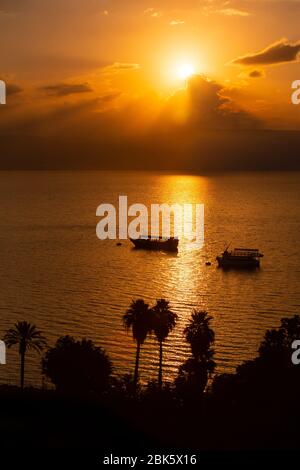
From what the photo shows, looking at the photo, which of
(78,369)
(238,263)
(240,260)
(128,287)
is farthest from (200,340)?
(238,263)

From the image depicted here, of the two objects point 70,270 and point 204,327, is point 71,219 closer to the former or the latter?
point 70,270

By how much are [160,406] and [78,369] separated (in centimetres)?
737

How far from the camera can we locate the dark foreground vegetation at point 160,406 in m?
20.2

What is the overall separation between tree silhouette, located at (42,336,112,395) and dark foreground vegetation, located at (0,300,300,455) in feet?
0.19

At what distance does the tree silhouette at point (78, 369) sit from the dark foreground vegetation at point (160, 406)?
0.06 m

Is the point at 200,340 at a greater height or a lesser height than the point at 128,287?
lesser

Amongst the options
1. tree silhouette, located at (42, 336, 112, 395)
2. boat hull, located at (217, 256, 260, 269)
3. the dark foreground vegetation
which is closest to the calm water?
boat hull, located at (217, 256, 260, 269)

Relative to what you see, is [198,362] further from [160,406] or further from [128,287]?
[128,287]

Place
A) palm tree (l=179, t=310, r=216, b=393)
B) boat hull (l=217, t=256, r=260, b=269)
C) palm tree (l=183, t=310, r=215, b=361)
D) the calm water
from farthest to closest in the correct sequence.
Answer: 1. boat hull (l=217, t=256, r=260, b=269)
2. the calm water
3. palm tree (l=183, t=310, r=215, b=361)
4. palm tree (l=179, t=310, r=216, b=393)

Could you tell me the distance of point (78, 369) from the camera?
38750 millimetres

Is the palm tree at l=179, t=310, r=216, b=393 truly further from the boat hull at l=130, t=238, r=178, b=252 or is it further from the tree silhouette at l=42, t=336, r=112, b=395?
the boat hull at l=130, t=238, r=178, b=252

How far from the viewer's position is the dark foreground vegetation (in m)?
20.2

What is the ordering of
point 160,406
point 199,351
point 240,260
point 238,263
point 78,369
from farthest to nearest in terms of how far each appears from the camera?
point 238,263, point 240,260, point 199,351, point 78,369, point 160,406

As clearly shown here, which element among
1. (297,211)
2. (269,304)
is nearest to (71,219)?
(297,211)
